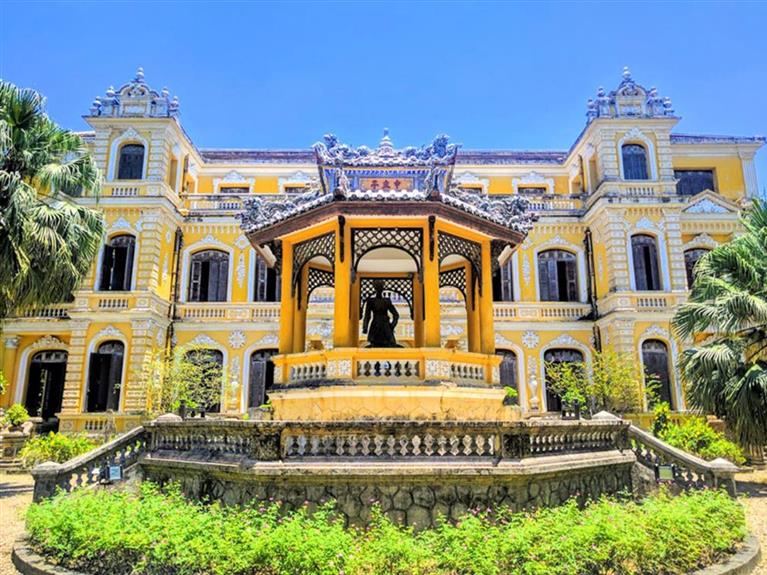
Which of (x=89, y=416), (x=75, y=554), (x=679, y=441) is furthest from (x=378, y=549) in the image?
(x=89, y=416)

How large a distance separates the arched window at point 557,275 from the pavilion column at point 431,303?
18651 mm

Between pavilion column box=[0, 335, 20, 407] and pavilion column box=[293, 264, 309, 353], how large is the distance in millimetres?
22332

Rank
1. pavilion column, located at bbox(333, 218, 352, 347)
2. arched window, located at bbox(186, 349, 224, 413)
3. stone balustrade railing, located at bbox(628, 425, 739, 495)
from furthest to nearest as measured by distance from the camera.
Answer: arched window, located at bbox(186, 349, 224, 413) < pavilion column, located at bbox(333, 218, 352, 347) < stone balustrade railing, located at bbox(628, 425, 739, 495)

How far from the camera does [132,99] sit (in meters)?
28.9

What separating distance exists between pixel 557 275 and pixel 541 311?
220 cm

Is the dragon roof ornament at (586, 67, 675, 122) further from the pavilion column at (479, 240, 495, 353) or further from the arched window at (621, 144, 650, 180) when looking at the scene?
the pavilion column at (479, 240, 495, 353)

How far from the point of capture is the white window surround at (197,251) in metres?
28.9

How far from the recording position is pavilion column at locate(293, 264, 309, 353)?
42.6ft

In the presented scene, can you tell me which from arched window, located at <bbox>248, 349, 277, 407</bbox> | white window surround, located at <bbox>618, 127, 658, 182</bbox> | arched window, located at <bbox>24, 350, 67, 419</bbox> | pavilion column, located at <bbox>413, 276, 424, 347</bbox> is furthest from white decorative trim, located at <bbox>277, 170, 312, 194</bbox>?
pavilion column, located at <bbox>413, 276, 424, 347</bbox>

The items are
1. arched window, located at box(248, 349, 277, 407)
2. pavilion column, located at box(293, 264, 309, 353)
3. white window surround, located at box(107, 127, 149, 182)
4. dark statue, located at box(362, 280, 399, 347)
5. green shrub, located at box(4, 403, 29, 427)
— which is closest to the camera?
dark statue, located at box(362, 280, 399, 347)

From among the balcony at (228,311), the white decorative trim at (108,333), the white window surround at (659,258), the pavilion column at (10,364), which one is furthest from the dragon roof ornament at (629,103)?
the pavilion column at (10,364)

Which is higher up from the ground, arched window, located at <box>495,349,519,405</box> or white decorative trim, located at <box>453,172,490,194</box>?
white decorative trim, located at <box>453,172,490,194</box>

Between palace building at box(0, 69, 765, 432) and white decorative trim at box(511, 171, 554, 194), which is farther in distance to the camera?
white decorative trim at box(511, 171, 554, 194)

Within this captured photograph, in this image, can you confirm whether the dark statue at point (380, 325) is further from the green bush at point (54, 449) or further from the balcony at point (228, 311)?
the balcony at point (228, 311)
